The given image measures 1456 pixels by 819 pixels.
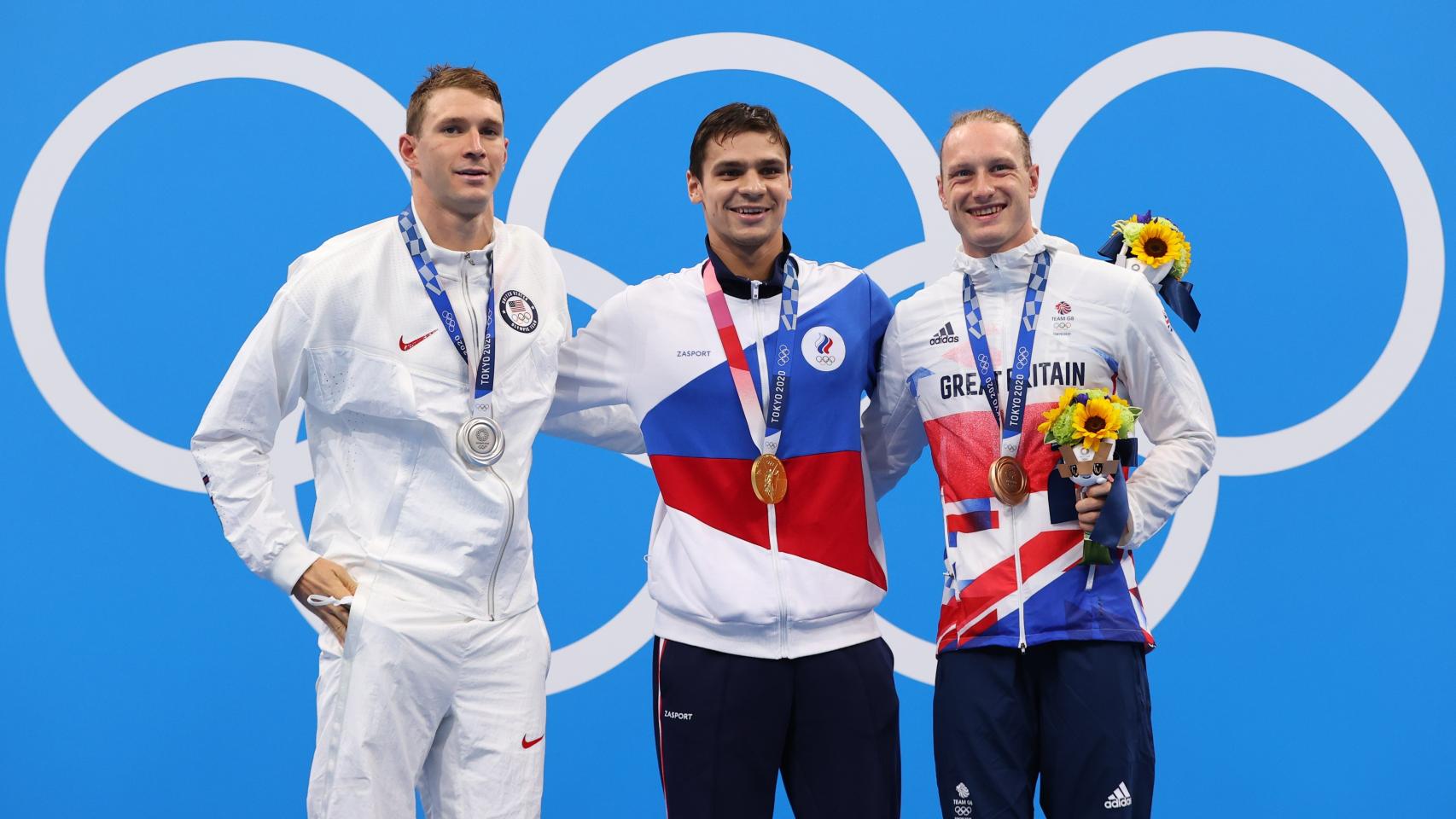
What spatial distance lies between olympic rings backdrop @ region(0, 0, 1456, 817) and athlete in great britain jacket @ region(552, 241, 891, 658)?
5.32ft

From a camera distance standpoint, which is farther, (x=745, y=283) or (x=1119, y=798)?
(x=745, y=283)

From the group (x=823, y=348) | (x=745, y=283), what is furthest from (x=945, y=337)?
(x=745, y=283)

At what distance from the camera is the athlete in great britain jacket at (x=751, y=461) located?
3.13 m

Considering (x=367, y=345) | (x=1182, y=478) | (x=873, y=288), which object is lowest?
(x=1182, y=478)

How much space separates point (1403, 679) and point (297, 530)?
13.8 feet

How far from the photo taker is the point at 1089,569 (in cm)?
309

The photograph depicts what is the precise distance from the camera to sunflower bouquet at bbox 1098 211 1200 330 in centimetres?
333

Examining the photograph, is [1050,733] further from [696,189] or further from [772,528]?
[696,189]

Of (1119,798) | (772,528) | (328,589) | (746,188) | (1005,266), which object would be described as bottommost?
(1119,798)

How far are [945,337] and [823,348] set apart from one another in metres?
0.32

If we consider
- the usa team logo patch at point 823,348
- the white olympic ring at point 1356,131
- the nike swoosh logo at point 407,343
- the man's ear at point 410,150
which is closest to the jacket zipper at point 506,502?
the nike swoosh logo at point 407,343

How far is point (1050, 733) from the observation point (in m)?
3.08

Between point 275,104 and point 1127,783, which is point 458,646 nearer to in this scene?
point 1127,783

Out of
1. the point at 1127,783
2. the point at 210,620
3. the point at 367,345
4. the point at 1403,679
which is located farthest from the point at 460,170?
the point at 1403,679
